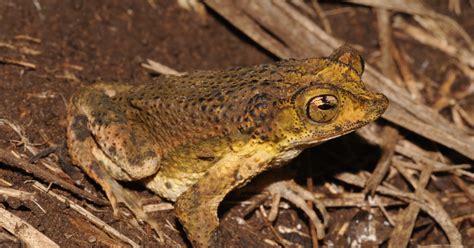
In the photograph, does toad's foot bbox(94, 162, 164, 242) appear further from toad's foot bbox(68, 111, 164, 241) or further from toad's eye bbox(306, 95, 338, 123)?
toad's eye bbox(306, 95, 338, 123)

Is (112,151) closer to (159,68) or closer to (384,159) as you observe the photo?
(159,68)

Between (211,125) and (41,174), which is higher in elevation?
(211,125)

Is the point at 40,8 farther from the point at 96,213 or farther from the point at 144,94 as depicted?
the point at 96,213

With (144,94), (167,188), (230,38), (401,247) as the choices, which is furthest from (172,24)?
(401,247)

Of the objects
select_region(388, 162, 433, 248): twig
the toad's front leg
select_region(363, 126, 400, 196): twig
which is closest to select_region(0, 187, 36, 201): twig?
the toad's front leg

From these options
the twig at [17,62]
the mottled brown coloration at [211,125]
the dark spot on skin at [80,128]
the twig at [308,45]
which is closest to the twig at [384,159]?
the twig at [308,45]

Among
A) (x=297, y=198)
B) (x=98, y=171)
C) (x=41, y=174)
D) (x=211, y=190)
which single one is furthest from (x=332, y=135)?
(x=41, y=174)
